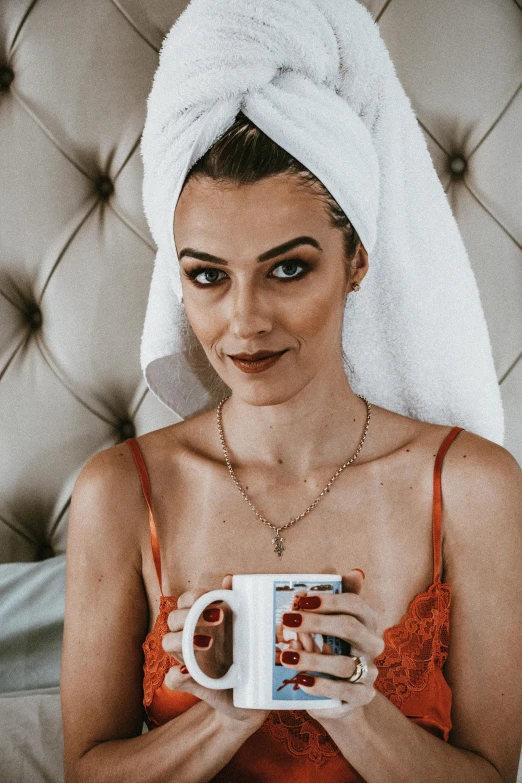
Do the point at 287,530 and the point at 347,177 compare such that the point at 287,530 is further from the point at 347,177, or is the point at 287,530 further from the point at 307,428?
the point at 347,177

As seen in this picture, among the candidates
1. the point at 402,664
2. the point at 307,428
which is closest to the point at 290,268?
the point at 307,428

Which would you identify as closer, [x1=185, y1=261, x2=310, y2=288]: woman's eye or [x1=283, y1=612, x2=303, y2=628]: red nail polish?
[x1=283, y1=612, x2=303, y2=628]: red nail polish

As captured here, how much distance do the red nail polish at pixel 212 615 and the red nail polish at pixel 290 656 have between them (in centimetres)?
6

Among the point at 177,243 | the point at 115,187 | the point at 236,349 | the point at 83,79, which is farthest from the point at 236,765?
the point at 83,79

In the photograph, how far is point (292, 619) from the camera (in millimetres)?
576

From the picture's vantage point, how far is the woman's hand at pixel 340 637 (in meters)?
0.58

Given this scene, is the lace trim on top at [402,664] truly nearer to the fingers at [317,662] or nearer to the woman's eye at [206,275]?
the fingers at [317,662]

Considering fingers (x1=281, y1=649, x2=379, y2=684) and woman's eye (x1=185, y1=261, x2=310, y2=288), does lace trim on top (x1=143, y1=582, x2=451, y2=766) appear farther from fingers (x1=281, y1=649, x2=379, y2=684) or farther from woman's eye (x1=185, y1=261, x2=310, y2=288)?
woman's eye (x1=185, y1=261, x2=310, y2=288)

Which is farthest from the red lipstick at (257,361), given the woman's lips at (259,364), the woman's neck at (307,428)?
the woman's neck at (307,428)

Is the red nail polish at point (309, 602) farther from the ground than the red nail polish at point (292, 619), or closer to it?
farther from the ground

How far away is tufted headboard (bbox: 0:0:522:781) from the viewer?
3.88ft

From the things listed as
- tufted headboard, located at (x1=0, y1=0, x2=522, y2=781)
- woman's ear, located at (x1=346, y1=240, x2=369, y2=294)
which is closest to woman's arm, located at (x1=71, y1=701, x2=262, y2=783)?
tufted headboard, located at (x1=0, y1=0, x2=522, y2=781)

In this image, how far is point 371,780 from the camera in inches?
30.6

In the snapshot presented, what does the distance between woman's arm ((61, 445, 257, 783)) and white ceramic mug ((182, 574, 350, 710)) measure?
0.20 metres
